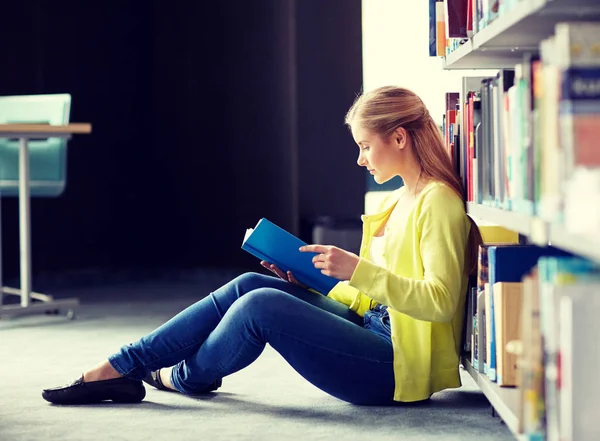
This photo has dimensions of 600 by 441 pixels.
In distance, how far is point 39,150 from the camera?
420cm

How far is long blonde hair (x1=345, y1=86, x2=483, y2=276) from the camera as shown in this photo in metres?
2.04

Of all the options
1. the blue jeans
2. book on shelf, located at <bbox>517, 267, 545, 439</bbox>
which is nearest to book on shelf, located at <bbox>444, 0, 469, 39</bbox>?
the blue jeans

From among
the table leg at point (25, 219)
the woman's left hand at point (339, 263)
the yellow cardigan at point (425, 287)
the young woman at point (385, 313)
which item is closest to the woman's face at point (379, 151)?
the young woman at point (385, 313)

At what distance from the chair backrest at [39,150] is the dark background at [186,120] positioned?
0.84 m

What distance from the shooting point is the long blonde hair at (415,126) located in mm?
2043

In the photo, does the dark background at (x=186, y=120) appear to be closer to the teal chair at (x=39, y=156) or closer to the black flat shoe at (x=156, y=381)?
the teal chair at (x=39, y=156)

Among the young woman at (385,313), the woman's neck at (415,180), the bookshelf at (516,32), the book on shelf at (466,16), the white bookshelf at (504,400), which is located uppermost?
the book on shelf at (466,16)

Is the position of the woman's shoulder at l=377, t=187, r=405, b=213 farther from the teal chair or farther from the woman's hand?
the teal chair

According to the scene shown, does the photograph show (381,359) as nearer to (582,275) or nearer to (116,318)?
(582,275)

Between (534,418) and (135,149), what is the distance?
4.42 meters

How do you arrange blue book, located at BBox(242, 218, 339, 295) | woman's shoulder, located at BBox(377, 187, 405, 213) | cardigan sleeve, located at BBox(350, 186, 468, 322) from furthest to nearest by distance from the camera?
woman's shoulder, located at BBox(377, 187, 405, 213) < blue book, located at BBox(242, 218, 339, 295) < cardigan sleeve, located at BBox(350, 186, 468, 322)

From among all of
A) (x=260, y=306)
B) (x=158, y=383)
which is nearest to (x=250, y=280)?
(x=260, y=306)

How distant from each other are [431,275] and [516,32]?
514 millimetres

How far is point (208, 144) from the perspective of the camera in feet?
17.4
